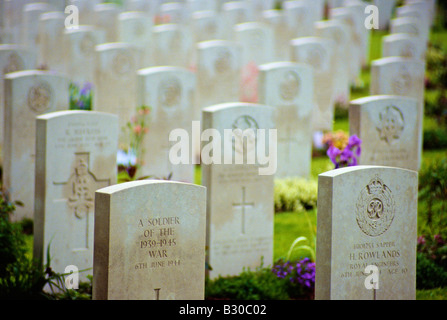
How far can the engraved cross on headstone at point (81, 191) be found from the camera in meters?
6.45

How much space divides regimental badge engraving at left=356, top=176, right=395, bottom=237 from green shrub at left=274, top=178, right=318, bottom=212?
11.7ft

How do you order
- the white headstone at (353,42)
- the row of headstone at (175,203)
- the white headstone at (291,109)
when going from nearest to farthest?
the row of headstone at (175,203) < the white headstone at (291,109) < the white headstone at (353,42)

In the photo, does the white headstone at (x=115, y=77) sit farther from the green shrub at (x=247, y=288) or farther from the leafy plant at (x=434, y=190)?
the green shrub at (x=247, y=288)

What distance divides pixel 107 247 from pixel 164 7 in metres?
13.7

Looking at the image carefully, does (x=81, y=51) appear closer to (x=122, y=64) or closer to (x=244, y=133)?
(x=122, y=64)

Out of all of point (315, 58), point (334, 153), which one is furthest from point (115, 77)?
point (334, 153)

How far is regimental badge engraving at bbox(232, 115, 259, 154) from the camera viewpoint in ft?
22.3

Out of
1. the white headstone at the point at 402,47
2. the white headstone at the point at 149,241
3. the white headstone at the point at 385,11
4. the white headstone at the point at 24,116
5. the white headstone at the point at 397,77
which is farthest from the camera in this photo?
the white headstone at the point at 385,11

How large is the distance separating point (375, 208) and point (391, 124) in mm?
2947

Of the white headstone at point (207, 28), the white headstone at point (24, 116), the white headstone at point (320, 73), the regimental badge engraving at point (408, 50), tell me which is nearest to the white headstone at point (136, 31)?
the white headstone at point (207, 28)

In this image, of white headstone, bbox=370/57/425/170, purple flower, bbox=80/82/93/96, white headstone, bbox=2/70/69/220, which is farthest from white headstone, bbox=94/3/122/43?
white headstone, bbox=2/70/69/220

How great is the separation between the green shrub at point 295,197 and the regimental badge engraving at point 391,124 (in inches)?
53.5

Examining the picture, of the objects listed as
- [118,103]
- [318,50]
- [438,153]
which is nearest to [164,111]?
[118,103]

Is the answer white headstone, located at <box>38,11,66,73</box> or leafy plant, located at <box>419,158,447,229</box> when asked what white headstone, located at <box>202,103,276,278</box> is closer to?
leafy plant, located at <box>419,158,447,229</box>
